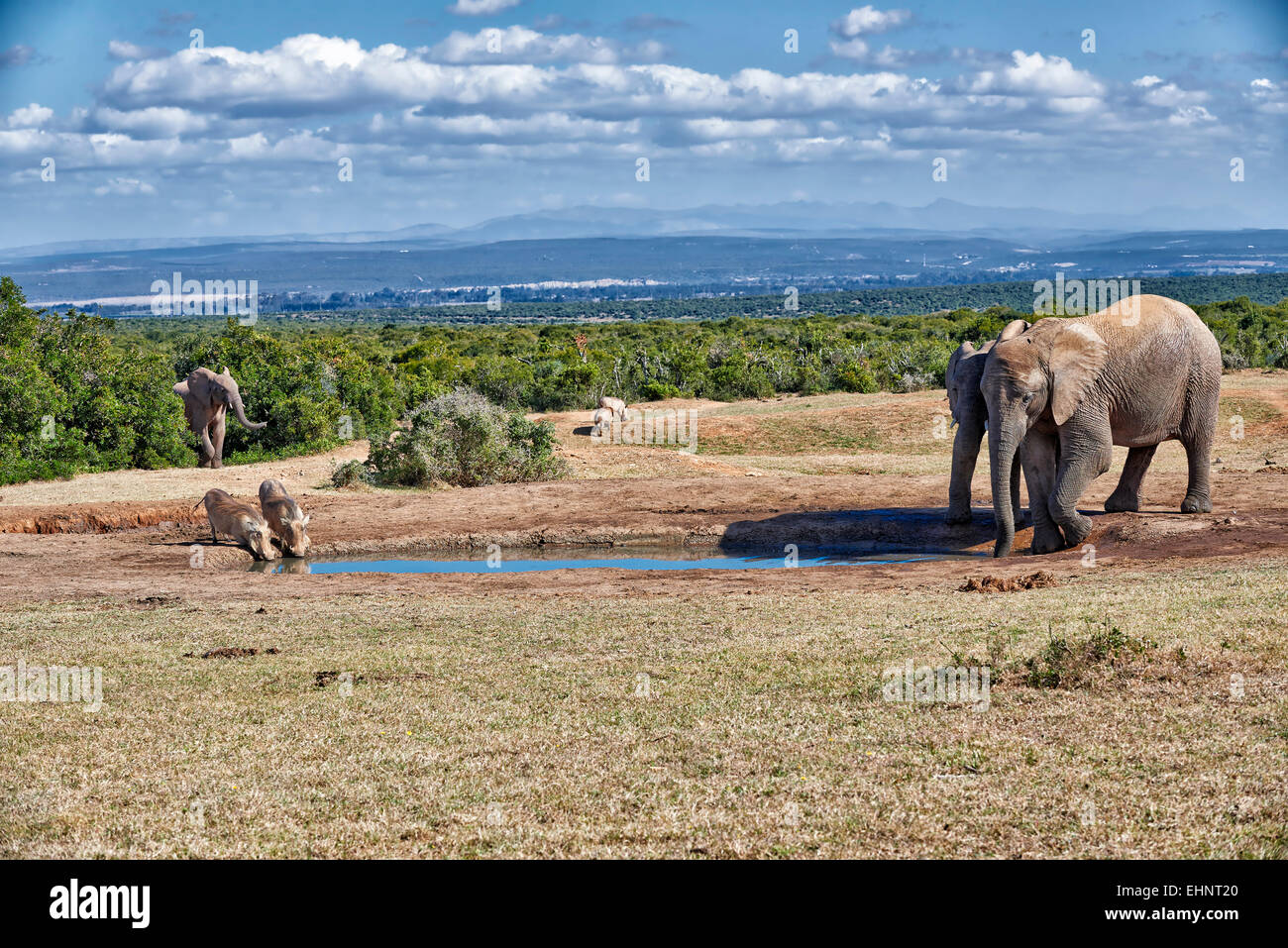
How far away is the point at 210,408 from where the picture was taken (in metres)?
31.7

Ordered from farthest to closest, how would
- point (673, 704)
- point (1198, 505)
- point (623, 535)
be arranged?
point (623, 535) → point (1198, 505) → point (673, 704)

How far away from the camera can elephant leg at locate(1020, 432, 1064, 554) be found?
18.8m

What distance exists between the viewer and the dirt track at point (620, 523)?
17719 millimetres

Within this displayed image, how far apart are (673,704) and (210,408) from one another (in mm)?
24356

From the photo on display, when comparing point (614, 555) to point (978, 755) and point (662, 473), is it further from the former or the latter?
point (978, 755)

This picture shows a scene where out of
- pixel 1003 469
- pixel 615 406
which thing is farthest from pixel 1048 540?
pixel 615 406

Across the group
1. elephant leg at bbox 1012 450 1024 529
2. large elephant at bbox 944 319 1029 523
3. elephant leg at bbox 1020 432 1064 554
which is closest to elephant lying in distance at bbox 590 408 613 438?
large elephant at bbox 944 319 1029 523

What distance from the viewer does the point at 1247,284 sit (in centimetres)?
15038

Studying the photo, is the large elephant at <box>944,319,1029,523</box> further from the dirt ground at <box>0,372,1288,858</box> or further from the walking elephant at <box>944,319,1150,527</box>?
the dirt ground at <box>0,372,1288,858</box>

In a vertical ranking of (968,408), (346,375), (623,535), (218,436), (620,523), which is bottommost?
(623,535)

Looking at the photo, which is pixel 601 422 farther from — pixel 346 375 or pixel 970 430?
pixel 970 430

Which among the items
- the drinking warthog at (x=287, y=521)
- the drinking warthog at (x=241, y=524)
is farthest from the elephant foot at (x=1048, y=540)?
the drinking warthog at (x=241, y=524)

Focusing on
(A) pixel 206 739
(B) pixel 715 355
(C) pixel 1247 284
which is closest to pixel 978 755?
(A) pixel 206 739

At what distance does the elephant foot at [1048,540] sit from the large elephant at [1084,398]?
1cm
